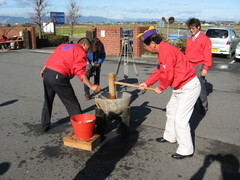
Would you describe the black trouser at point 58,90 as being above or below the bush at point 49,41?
below

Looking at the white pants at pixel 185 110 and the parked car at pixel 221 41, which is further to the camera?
the parked car at pixel 221 41

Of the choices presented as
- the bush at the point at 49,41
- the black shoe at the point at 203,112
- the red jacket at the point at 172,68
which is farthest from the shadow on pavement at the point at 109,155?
the bush at the point at 49,41

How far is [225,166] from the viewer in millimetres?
3506

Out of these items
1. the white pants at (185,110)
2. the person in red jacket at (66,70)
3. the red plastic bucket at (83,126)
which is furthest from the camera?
the person in red jacket at (66,70)

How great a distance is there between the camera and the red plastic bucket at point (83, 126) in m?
3.75

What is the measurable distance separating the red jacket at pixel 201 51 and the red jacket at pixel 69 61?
249 cm

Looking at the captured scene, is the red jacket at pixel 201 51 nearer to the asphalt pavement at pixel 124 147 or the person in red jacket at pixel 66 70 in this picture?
the asphalt pavement at pixel 124 147

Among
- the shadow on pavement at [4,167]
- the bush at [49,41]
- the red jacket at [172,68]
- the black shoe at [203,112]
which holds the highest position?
the bush at [49,41]

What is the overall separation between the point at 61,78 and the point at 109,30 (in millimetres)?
10689

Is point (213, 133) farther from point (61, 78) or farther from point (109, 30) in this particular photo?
point (109, 30)

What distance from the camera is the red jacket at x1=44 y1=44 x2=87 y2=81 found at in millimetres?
3842

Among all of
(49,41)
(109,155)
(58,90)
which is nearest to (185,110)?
(109,155)

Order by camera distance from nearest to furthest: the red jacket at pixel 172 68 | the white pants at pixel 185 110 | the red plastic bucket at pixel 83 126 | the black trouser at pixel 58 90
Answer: the red jacket at pixel 172 68 → the white pants at pixel 185 110 → the red plastic bucket at pixel 83 126 → the black trouser at pixel 58 90

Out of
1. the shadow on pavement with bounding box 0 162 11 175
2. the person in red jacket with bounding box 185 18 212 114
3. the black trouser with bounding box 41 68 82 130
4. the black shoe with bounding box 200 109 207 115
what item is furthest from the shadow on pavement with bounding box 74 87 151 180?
the person in red jacket with bounding box 185 18 212 114
